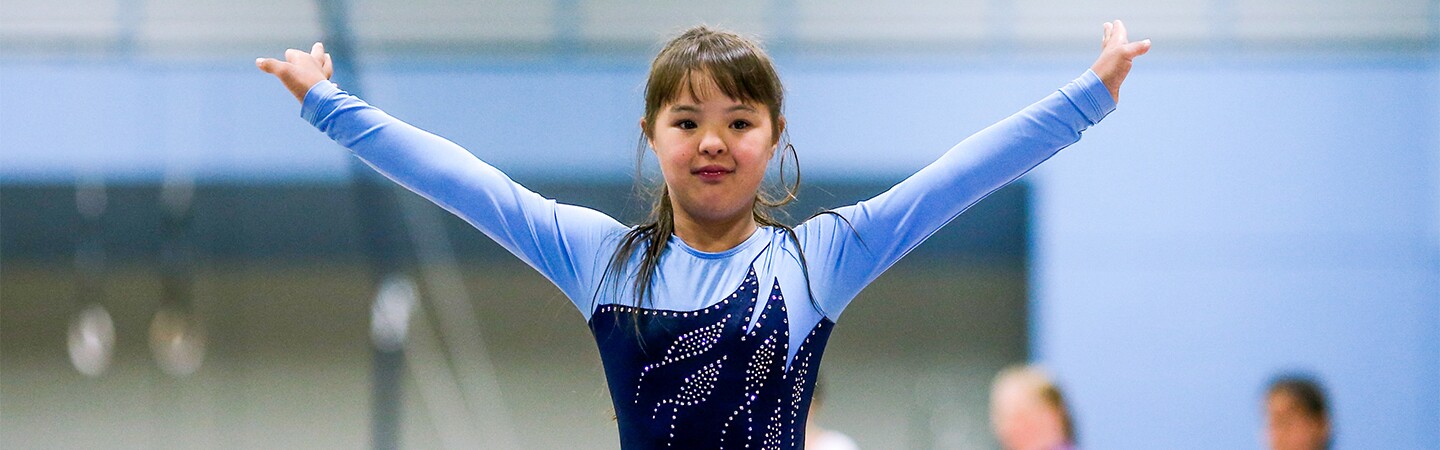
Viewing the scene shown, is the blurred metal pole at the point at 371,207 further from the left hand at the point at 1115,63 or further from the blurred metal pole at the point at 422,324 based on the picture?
the left hand at the point at 1115,63

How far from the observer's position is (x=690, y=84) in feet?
3.53

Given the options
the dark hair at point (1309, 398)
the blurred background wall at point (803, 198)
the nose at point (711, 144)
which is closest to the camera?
the nose at point (711, 144)

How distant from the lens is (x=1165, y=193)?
11.4ft

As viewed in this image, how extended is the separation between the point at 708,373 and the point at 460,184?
0.28 metres

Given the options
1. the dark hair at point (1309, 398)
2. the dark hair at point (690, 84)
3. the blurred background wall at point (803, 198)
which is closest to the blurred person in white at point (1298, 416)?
the dark hair at point (1309, 398)

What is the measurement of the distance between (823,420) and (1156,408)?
3.20 feet

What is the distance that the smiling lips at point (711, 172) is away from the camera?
1.07m

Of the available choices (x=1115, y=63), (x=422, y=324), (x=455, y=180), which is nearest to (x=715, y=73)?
(x=455, y=180)

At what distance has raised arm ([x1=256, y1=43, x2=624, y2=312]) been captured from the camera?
42.6 inches

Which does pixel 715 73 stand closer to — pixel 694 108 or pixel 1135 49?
pixel 694 108

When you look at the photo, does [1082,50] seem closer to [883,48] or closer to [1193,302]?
[883,48]

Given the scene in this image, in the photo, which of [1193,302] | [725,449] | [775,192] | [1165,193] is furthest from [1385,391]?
[725,449]

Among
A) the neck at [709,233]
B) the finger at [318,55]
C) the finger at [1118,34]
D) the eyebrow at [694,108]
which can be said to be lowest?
the neck at [709,233]

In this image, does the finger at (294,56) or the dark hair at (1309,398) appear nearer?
the finger at (294,56)
